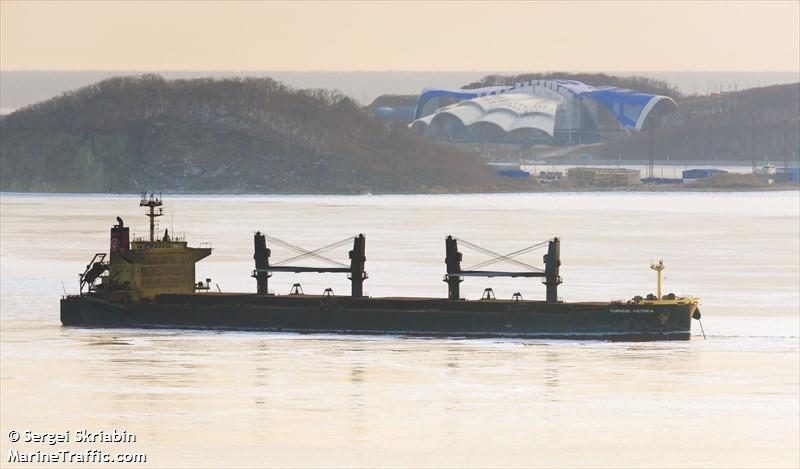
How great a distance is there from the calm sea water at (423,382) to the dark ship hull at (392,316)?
4.69 ft

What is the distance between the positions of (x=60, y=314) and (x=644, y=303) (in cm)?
2163

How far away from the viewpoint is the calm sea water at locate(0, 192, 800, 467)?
38.8 metres

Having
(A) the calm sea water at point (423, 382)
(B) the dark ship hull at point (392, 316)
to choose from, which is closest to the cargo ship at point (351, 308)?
(B) the dark ship hull at point (392, 316)

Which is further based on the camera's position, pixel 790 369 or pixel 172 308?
pixel 172 308

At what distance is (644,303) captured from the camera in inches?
2404

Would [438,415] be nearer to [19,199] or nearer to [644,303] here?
[644,303]

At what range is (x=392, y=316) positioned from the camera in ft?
204

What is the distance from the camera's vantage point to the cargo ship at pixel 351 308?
200ft

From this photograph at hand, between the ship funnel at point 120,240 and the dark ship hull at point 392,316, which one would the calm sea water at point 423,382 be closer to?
the dark ship hull at point 392,316

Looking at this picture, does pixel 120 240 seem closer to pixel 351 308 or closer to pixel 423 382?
pixel 351 308

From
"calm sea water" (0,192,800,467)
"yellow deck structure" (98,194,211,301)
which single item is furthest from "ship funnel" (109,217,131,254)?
"calm sea water" (0,192,800,467)

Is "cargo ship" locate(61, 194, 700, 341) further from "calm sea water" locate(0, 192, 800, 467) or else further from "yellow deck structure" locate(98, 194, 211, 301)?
"calm sea water" locate(0, 192, 800, 467)

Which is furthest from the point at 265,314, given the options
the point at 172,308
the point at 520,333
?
the point at 520,333

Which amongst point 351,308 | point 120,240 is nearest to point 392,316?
point 351,308
